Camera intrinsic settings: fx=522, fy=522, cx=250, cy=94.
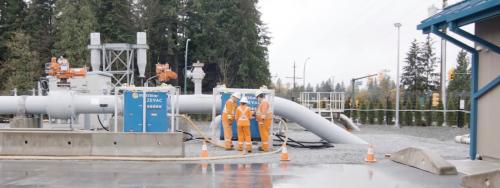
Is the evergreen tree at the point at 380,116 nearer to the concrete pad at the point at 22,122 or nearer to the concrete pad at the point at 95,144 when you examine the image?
the concrete pad at the point at 22,122

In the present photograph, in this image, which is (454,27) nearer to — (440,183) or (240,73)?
(440,183)

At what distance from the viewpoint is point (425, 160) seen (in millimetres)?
11758

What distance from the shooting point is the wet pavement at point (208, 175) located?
→ 32.4 feet

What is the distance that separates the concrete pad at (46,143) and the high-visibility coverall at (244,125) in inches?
167

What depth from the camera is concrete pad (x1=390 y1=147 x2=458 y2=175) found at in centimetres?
1105

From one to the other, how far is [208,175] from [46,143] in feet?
17.3

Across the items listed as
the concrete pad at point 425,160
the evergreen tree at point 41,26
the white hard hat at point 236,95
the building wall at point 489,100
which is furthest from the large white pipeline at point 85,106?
the evergreen tree at point 41,26

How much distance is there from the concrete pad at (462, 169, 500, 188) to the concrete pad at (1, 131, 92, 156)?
9.16 meters

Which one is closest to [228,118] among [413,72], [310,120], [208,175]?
[310,120]

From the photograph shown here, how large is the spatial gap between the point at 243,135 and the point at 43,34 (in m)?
51.8

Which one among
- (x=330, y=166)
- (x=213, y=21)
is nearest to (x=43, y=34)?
(x=213, y=21)

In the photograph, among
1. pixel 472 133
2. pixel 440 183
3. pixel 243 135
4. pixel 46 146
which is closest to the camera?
pixel 440 183

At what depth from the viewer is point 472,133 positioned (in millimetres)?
12820

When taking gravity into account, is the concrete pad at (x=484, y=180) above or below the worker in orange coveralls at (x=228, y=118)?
below
